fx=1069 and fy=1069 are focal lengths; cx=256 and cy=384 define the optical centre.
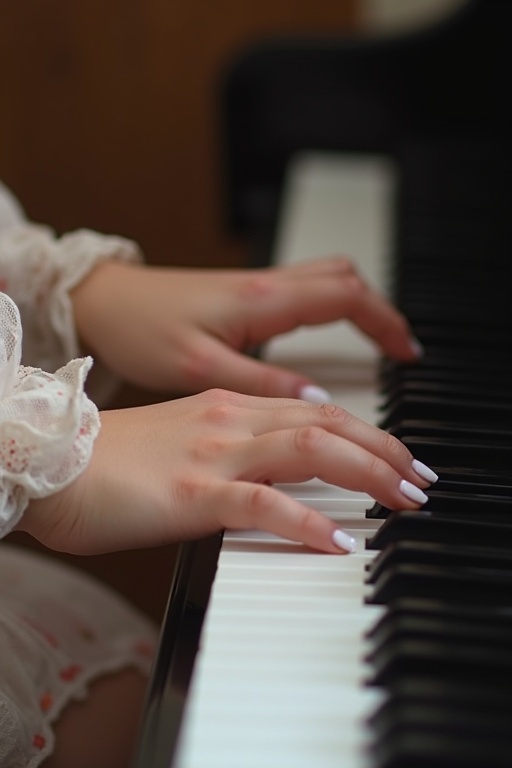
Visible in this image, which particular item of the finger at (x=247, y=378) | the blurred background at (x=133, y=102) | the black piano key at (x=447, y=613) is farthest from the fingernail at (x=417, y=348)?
the blurred background at (x=133, y=102)

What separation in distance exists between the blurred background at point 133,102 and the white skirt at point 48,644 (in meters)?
1.28

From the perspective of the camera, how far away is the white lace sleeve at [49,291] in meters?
0.99

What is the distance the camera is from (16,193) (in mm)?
2348

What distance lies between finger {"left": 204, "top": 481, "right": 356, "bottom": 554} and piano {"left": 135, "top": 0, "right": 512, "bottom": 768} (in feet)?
0.04

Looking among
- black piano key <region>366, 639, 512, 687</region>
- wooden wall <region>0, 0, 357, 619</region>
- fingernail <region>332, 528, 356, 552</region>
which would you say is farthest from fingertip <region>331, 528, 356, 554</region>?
wooden wall <region>0, 0, 357, 619</region>

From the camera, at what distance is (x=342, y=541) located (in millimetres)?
640

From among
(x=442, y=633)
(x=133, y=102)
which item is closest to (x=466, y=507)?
(x=442, y=633)

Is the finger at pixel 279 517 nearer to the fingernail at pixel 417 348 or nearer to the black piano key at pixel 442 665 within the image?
the black piano key at pixel 442 665

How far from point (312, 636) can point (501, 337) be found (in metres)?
0.52

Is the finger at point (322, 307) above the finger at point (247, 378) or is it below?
above

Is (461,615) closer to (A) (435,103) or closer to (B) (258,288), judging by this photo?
(B) (258,288)

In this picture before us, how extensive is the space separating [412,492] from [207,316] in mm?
334

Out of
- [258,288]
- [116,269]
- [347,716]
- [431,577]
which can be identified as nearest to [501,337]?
[258,288]

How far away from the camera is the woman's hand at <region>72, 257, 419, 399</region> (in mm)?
936
